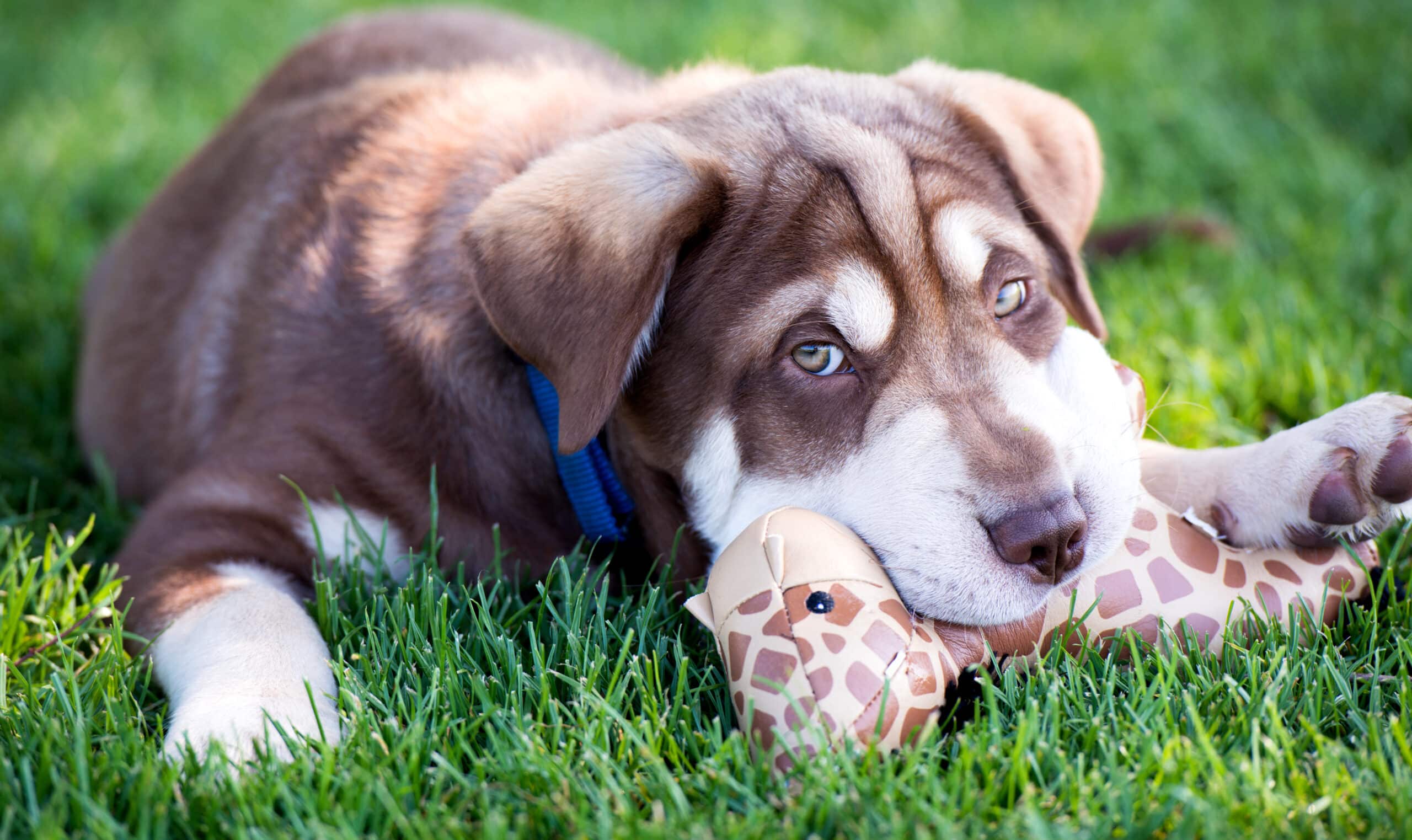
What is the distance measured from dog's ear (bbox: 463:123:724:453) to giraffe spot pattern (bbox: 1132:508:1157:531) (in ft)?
3.67

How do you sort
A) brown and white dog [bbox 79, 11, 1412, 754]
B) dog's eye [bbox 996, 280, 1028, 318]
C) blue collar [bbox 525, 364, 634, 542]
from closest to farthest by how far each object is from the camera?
brown and white dog [bbox 79, 11, 1412, 754] < dog's eye [bbox 996, 280, 1028, 318] < blue collar [bbox 525, 364, 634, 542]

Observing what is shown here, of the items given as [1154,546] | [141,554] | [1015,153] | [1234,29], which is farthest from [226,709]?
[1234,29]

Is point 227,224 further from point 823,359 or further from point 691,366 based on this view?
point 823,359

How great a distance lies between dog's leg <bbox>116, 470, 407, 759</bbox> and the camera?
256cm

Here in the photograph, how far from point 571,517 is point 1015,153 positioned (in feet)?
4.68

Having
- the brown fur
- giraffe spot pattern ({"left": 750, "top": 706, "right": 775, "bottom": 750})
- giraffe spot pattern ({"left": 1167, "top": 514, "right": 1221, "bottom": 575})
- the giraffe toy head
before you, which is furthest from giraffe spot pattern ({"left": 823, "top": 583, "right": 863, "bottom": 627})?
giraffe spot pattern ({"left": 1167, "top": 514, "right": 1221, "bottom": 575})

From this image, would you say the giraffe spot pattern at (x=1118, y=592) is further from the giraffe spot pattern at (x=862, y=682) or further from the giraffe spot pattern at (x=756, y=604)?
the giraffe spot pattern at (x=756, y=604)

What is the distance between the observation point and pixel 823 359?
8.95ft

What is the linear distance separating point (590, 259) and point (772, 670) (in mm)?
977

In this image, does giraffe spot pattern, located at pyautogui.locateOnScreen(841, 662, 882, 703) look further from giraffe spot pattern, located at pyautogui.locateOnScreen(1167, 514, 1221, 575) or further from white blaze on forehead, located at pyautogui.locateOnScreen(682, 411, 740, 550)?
giraffe spot pattern, located at pyautogui.locateOnScreen(1167, 514, 1221, 575)

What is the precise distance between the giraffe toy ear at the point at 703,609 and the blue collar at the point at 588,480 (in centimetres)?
60

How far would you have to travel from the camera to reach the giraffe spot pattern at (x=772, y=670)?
2312mm

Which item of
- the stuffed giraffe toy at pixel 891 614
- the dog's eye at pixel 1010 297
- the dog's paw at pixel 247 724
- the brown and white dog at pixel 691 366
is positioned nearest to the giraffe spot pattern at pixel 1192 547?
the stuffed giraffe toy at pixel 891 614

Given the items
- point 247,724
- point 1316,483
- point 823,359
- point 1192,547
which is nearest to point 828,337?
point 823,359
